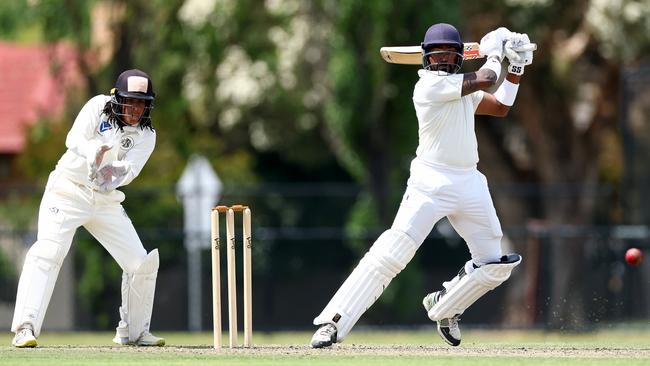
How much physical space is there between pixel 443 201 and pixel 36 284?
7.79 feet

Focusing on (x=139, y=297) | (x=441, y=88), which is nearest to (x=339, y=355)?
(x=139, y=297)

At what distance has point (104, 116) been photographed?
29.9ft

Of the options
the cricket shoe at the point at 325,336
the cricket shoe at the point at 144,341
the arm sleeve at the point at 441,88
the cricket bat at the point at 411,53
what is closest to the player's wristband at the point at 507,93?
the cricket bat at the point at 411,53

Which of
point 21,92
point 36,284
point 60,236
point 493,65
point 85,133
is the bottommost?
point 36,284

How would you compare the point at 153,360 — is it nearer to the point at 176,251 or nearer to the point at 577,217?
the point at 176,251

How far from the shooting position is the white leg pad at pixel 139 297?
30.5 feet

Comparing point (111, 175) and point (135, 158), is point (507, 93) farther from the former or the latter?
point (111, 175)

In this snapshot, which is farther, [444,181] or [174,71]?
[174,71]

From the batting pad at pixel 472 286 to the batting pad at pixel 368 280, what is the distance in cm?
45

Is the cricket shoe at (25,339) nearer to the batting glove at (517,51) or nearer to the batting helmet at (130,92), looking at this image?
the batting helmet at (130,92)

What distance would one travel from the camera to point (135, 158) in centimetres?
916

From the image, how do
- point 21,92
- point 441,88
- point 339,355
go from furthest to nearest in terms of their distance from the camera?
1. point 21,92
2. point 441,88
3. point 339,355

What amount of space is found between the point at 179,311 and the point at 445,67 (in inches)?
346

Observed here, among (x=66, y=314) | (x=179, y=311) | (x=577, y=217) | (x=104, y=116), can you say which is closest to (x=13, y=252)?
(x=66, y=314)
